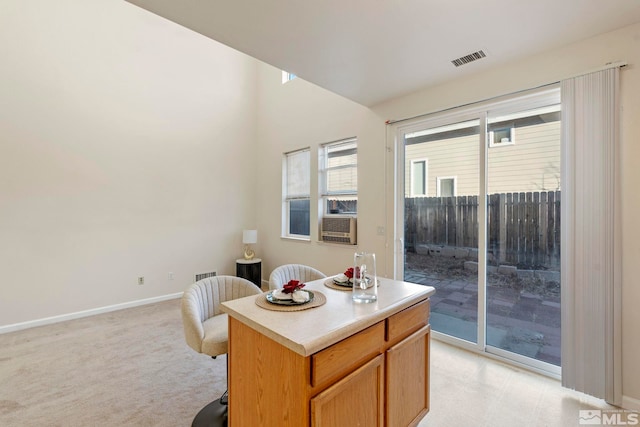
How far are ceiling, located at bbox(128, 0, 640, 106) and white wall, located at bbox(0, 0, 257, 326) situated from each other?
2816mm

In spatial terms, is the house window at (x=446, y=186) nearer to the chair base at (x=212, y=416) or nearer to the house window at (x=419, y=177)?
the house window at (x=419, y=177)

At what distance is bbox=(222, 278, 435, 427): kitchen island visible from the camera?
3.82ft

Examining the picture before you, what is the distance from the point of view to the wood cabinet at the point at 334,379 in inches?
45.8

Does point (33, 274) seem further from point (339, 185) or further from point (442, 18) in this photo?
point (442, 18)

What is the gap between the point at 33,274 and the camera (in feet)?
11.6

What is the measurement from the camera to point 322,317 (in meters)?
1.39

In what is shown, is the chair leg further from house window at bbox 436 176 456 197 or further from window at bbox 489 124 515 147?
window at bbox 489 124 515 147

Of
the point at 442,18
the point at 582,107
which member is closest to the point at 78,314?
the point at 442,18

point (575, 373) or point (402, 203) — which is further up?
point (402, 203)

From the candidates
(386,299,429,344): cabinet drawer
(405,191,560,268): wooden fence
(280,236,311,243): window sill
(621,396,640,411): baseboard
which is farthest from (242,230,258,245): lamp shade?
(621,396,640,411): baseboard

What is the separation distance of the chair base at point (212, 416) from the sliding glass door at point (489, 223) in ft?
7.80

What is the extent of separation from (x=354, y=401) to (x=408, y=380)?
1.72 feet

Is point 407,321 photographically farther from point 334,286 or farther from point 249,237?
point 249,237

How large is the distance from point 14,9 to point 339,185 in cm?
456
